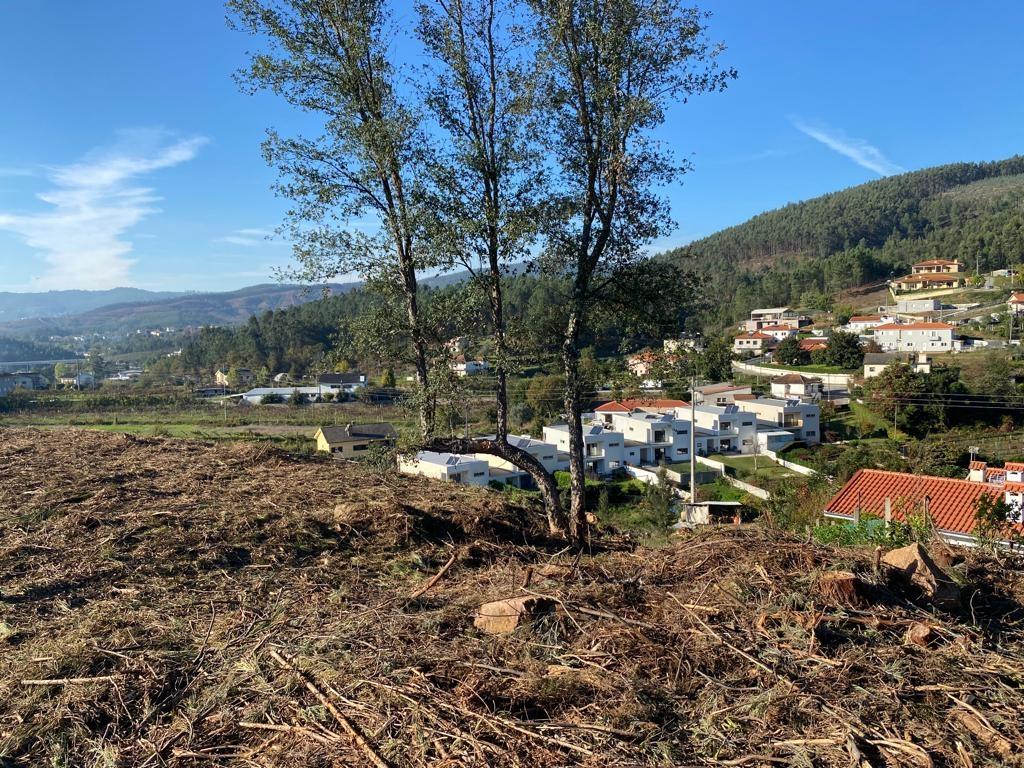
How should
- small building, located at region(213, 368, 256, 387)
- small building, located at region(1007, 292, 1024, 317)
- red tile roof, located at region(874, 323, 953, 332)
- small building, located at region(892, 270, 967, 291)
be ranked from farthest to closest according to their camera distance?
small building, located at region(892, 270, 967, 291), small building, located at region(213, 368, 256, 387), small building, located at region(1007, 292, 1024, 317), red tile roof, located at region(874, 323, 953, 332)

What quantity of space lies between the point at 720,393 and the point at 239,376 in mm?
39871

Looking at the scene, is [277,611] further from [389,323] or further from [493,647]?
[389,323]

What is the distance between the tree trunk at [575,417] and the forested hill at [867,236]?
2476 inches

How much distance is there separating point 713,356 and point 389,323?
39665 millimetres

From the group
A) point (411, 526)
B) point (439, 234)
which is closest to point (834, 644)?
point (411, 526)

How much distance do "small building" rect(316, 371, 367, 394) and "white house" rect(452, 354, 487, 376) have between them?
3958 centimetres

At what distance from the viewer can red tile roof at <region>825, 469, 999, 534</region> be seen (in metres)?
12.2

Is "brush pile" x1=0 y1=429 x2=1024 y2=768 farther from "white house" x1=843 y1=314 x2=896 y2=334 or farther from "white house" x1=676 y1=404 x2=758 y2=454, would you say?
"white house" x1=843 y1=314 x2=896 y2=334

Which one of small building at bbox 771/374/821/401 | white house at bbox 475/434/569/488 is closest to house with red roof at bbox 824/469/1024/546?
white house at bbox 475/434/569/488

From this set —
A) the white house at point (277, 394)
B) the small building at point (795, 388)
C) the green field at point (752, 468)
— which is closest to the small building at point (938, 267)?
the small building at point (795, 388)

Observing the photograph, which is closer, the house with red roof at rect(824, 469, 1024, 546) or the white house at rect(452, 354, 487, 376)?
the white house at rect(452, 354, 487, 376)

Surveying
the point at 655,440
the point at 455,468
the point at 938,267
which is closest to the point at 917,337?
the point at 655,440

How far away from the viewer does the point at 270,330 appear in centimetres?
6203

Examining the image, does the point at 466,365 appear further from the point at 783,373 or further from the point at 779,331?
the point at 779,331
